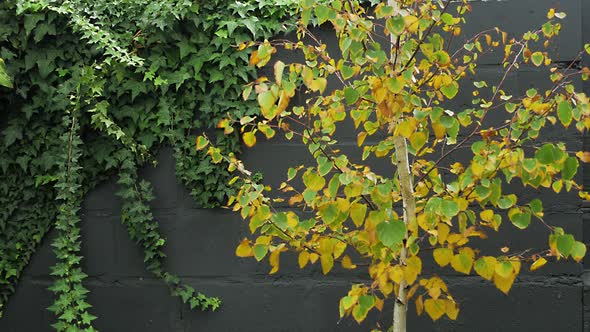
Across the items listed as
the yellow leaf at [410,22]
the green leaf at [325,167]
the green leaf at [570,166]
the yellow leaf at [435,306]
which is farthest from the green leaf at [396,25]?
the yellow leaf at [435,306]

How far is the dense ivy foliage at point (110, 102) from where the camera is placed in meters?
2.96

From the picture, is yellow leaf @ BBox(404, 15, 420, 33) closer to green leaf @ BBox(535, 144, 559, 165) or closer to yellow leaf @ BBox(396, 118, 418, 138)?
yellow leaf @ BBox(396, 118, 418, 138)

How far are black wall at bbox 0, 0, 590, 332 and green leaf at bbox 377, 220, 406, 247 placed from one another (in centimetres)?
133

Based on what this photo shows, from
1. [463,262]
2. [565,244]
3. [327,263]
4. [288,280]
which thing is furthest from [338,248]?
[288,280]

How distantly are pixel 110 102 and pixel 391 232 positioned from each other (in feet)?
6.13

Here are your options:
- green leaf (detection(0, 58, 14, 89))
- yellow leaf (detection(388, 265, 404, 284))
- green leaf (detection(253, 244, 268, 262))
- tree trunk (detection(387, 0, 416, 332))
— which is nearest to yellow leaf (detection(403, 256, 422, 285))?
yellow leaf (detection(388, 265, 404, 284))

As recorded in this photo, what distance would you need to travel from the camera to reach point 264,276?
3.06 m

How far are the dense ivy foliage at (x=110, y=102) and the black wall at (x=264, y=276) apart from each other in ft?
0.26

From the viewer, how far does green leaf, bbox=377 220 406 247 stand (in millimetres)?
1666

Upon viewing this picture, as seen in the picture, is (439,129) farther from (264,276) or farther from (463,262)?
(264,276)

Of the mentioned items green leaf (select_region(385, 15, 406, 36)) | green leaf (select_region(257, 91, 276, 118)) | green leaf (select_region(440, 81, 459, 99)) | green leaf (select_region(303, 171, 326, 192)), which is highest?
green leaf (select_region(385, 15, 406, 36))

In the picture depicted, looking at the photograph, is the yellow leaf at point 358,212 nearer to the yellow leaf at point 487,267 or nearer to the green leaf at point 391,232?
the green leaf at point 391,232

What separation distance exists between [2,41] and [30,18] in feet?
0.64

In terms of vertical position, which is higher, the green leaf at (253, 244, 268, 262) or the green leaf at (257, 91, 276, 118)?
the green leaf at (257, 91, 276, 118)
